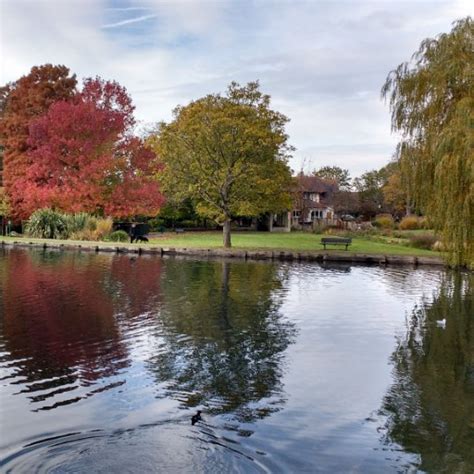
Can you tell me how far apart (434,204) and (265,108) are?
1520cm

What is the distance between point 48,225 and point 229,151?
42.7 ft

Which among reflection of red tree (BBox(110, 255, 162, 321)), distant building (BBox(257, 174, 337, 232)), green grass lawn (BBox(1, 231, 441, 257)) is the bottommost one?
reflection of red tree (BBox(110, 255, 162, 321))

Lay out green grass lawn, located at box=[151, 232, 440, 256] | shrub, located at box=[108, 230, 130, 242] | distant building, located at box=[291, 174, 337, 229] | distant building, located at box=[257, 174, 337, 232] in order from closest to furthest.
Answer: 1. green grass lawn, located at box=[151, 232, 440, 256]
2. shrub, located at box=[108, 230, 130, 242]
3. distant building, located at box=[257, 174, 337, 232]
4. distant building, located at box=[291, 174, 337, 229]

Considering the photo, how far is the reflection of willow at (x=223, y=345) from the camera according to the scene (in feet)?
23.1

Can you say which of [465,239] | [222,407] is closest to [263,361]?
[222,407]

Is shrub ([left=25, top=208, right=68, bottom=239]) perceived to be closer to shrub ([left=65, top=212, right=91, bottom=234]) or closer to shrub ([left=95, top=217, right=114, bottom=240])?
shrub ([left=65, top=212, right=91, bottom=234])

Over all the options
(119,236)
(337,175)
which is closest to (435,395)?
(119,236)

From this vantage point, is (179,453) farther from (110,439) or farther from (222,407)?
(222,407)

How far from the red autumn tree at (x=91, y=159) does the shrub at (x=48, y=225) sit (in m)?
1.00

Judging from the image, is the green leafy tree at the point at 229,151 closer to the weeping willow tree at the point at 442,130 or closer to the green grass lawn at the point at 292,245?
the green grass lawn at the point at 292,245

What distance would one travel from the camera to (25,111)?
1474 inches

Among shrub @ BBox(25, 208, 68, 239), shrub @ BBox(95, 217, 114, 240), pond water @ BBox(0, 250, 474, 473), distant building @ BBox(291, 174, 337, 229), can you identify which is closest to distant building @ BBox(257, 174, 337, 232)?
distant building @ BBox(291, 174, 337, 229)

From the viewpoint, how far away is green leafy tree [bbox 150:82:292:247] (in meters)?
26.7

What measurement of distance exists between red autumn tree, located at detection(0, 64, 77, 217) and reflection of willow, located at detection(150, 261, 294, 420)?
24.0 metres
